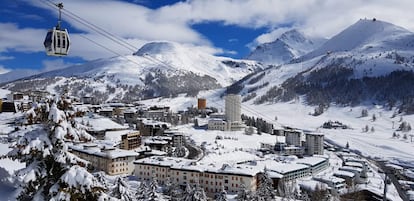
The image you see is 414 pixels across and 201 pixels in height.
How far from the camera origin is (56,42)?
8.41 metres

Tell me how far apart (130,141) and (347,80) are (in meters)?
99.9

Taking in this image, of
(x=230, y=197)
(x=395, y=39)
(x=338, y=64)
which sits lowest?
(x=230, y=197)

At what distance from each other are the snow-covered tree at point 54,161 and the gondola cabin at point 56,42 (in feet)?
12.3

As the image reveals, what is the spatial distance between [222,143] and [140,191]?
101 ft

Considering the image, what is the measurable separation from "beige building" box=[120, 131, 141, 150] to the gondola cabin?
3506cm

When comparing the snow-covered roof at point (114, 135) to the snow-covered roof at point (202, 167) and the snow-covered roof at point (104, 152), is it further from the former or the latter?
the snow-covered roof at point (202, 167)

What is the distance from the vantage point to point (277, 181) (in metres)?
32.0

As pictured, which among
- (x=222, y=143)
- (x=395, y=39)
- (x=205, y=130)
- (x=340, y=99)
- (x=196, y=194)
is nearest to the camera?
(x=196, y=194)

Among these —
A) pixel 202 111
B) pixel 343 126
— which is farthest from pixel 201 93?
pixel 343 126

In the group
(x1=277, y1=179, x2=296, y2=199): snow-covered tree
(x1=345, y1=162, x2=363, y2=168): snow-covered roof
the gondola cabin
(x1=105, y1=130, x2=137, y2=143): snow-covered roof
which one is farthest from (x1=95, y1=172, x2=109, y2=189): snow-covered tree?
(x1=345, y1=162, x2=363, y2=168): snow-covered roof

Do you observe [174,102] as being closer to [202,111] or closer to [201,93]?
[201,93]

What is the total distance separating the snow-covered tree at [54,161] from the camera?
477 centimetres

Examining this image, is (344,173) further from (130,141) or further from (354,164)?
(130,141)

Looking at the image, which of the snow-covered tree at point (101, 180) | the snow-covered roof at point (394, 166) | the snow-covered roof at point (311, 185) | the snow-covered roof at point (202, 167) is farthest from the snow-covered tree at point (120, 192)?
the snow-covered roof at point (394, 166)
